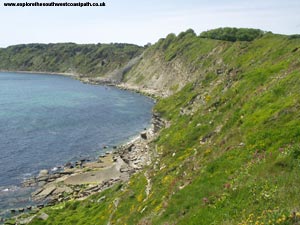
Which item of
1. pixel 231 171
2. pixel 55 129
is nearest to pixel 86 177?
pixel 55 129

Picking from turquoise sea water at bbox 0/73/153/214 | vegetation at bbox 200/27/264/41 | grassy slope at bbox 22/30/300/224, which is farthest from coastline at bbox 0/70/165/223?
vegetation at bbox 200/27/264/41

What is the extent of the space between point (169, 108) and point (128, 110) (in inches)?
2496

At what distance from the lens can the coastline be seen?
59.2 meters

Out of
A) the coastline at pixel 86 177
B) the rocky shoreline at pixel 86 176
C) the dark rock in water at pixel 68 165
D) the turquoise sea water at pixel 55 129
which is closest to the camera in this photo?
the coastline at pixel 86 177

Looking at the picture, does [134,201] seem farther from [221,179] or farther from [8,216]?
[8,216]

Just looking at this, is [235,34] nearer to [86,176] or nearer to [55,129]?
[55,129]

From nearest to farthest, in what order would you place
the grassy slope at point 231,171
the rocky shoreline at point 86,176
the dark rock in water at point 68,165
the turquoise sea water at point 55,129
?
the grassy slope at point 231,171, the rocky shoreline at point 86,176, the turquoise sea water at point 55,129, the dark rock in water at point 68,165

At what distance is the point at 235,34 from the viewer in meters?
157

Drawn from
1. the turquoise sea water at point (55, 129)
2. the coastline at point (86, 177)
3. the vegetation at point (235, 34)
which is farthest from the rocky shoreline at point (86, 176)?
the vegetation at point (235, 34)

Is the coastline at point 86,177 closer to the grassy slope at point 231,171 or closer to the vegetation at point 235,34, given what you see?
the grassy slope at point 231,171

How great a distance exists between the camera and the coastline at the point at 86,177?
194 feet

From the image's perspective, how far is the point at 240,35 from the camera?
151m

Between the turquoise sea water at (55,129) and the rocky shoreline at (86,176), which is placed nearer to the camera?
the rocky shoreline at (86,176)

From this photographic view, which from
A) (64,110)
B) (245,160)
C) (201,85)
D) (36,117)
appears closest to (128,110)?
(64,110)
